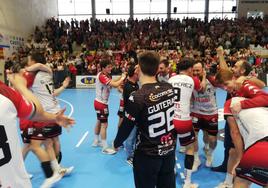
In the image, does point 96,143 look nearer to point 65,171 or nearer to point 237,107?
point 65,171

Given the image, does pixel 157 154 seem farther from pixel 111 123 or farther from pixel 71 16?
pixel 71 16

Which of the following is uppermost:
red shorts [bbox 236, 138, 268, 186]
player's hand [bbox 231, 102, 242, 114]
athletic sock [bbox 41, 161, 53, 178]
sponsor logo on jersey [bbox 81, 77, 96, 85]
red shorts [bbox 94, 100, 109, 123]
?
player's hand [bbox 231, 102, 242, 114]

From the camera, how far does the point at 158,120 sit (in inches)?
108

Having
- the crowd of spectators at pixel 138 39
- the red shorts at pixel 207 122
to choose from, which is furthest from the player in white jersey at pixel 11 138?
the crowd of spectators at pixel 138 39

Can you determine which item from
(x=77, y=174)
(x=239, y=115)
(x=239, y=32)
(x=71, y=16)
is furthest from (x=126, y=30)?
(x=239, y=115)

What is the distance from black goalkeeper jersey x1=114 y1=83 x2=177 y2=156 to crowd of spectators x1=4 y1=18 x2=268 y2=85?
1452cm

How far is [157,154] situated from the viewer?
2791mm

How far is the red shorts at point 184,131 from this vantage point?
4.09 meters

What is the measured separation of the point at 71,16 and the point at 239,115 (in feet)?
86.2

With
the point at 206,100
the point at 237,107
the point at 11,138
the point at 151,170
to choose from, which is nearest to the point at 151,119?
the point at 151,170

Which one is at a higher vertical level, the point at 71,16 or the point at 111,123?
the point at 71,16

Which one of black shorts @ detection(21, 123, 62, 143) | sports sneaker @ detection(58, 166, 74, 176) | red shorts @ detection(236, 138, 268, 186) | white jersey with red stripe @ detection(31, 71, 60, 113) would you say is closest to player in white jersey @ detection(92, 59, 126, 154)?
sports sneaker @ detection(58, 166, 74, 176)

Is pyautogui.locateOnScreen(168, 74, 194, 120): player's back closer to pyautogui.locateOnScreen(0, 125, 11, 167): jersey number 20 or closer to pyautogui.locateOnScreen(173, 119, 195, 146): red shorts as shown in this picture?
pyautogui.locateOnScreen(173, 119, 195, 146): red shorts

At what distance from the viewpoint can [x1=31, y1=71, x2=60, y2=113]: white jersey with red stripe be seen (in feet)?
14.0
